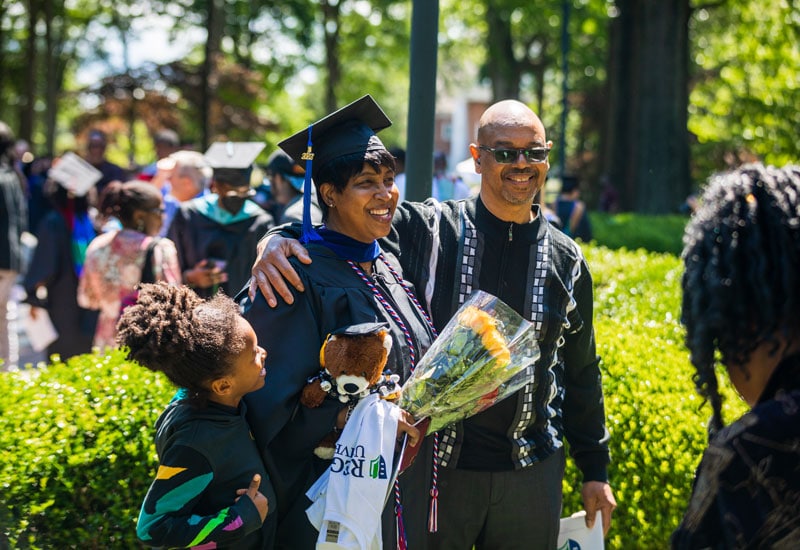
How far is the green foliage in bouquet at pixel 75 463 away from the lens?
343 centimetres

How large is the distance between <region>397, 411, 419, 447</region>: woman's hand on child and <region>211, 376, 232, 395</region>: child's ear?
0.52 m

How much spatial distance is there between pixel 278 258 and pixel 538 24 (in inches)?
1115

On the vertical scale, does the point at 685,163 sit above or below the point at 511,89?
below

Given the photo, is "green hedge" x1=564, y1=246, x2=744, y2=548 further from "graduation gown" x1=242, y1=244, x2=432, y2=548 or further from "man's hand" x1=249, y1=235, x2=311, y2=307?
"man's hand" x1=249, y1=235, x2=311, y2=307

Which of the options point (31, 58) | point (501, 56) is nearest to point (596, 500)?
point (31, 58)

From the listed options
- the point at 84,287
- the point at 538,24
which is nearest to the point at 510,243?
the point at 84,287

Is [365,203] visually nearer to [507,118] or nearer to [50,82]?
[507,118]

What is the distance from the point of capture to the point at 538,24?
96.7 ft

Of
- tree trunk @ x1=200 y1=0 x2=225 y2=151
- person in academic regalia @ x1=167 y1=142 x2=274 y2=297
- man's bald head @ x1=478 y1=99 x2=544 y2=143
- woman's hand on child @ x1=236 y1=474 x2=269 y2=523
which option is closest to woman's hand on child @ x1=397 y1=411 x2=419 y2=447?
woman's hand on child @ x1=236 y1=474 x2=269 y2=523

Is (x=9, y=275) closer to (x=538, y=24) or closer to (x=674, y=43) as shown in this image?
(x=674, y=43)

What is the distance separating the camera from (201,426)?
2.61 metres

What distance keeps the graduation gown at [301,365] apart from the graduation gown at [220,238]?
3.45m

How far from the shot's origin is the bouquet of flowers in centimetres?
278

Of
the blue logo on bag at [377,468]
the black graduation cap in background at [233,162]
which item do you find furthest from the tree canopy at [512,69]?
the blue logo on bag at [377,468]
